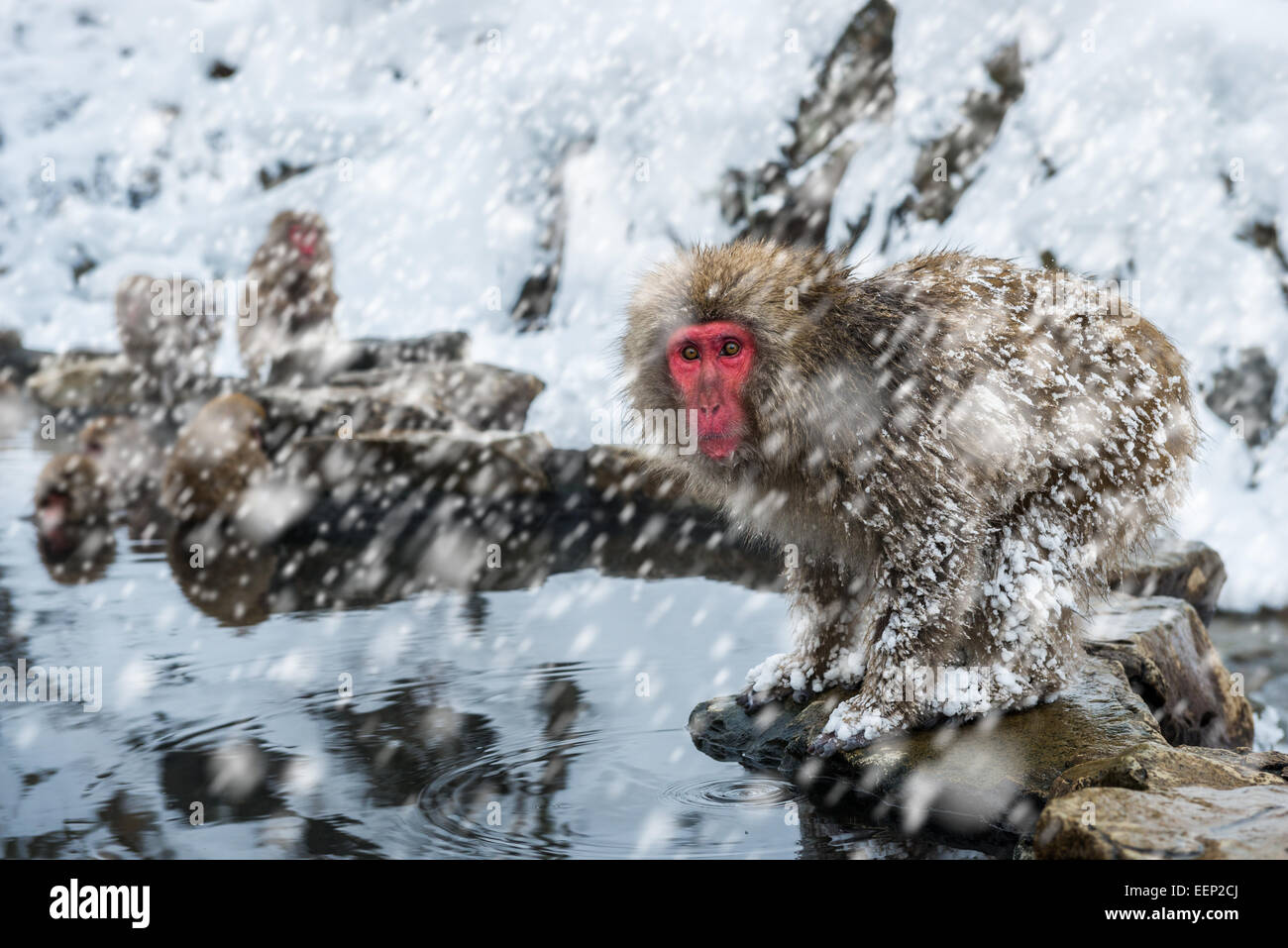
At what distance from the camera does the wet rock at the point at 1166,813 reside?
5.38 feet

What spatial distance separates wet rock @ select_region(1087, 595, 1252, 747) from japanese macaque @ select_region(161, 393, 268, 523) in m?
4.40

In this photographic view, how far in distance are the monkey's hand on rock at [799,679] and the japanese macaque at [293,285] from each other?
674 cm

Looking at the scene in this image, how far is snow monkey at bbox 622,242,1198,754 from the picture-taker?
8.46ft

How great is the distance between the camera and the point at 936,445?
2.57m

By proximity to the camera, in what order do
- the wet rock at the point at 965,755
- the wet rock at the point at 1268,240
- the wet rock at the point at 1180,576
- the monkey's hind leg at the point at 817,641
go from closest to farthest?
the wet rock at the point at 965,755
the monkey's hind leg at the point at 817,641
the wet rock at the point at 1180,576
the wet rock at the point at 1268,240

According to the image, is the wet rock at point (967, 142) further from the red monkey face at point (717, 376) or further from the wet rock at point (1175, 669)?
the red monkey face at point (717, 376)

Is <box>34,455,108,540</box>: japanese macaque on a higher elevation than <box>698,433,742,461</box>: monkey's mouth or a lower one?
lower

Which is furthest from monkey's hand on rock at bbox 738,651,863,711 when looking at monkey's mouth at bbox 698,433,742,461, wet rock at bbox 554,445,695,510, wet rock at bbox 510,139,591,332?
wet rock at bbox 510,139,591,332

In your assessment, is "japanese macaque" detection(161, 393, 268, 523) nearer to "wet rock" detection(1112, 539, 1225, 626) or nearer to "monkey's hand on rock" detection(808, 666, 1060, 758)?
"monkey's hand on rock" detection(808, 666, 1060, 758)

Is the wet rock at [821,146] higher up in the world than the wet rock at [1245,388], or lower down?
higher up

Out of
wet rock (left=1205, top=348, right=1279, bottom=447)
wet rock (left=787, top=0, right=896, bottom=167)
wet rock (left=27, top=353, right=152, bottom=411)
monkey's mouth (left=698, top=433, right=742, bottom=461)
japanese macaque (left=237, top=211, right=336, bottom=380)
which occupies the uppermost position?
wet rock (left=787, top=0, right=896, bottom=167)

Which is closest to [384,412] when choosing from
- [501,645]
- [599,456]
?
[599,456]

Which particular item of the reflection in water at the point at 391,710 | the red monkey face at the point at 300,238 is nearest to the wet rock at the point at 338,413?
the reflection in water at the point at 391,710
